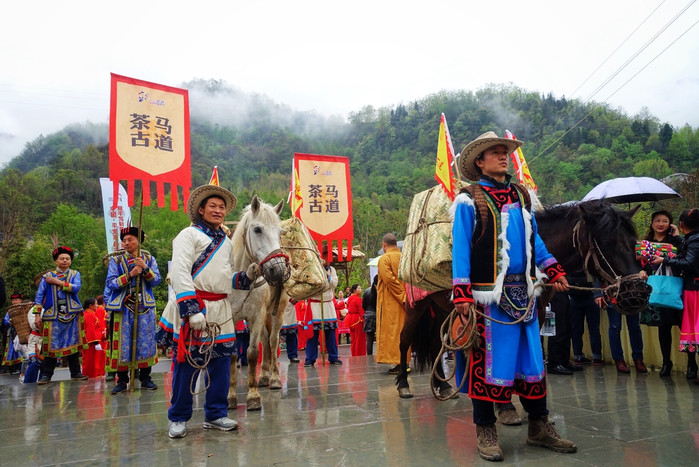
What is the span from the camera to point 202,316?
11.7ft

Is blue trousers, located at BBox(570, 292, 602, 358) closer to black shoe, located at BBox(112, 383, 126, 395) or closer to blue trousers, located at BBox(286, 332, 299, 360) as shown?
blue trousers, located at BBox(286, 332, 299, 360)

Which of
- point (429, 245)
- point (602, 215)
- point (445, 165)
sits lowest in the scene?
point (429, 245)

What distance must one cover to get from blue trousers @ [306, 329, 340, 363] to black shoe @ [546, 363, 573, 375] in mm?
3624

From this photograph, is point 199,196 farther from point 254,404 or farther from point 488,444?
point 488,444

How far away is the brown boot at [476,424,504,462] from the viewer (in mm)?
2938

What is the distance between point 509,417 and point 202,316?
8.25ft

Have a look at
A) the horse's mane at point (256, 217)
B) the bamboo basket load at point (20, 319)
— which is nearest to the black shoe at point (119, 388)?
the horse's mane at point (256, 217)

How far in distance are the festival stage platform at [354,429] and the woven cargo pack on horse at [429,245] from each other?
120 centimetres

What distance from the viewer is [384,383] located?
5.95m

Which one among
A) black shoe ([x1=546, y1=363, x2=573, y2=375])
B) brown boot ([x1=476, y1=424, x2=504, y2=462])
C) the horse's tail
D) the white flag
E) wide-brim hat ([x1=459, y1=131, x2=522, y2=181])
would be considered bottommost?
black shoe ([x1=546, y1=363, x2=573, y2=375])

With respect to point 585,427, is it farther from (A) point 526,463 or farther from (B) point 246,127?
(B) point 246,127

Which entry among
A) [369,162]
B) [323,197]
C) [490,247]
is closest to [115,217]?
[323,197]

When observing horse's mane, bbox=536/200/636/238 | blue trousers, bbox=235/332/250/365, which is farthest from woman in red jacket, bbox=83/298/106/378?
horse's mane, bbox=536/200/636/238

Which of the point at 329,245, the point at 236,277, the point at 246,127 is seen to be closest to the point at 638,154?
the point at 329,245
